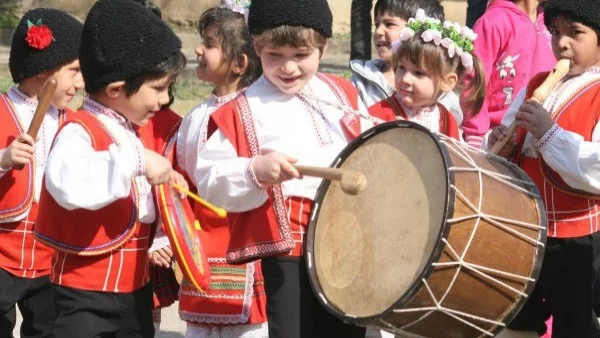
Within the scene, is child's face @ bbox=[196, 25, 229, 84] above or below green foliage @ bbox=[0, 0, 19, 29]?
above

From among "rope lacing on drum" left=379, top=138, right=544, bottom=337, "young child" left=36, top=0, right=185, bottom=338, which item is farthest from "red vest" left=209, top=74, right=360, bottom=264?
"rope lacing on drum" left=379, top=138, right=544, bottom=337

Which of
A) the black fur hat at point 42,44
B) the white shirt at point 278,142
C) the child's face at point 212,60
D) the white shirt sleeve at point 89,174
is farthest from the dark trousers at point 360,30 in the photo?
the white shirt sleeve at point 89,174

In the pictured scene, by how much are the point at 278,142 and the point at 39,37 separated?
1177 mm

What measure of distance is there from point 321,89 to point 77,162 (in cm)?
90

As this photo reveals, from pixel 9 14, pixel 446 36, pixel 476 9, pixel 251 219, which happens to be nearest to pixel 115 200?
pixel 251 219

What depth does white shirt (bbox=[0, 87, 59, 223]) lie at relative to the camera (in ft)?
15.1

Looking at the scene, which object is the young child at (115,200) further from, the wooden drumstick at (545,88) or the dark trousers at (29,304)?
the wooden drumstick at (545,88)

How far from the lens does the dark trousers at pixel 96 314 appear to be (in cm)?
387

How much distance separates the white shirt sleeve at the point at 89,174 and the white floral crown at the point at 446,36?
1276mm

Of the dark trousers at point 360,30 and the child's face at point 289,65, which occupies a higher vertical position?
the child's face at point 289,65

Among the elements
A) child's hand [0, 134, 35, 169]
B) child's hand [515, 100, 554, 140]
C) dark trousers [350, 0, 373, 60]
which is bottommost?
dark trousers [350, 0, 373, 60]

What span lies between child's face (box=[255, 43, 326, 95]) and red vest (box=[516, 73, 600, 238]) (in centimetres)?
97

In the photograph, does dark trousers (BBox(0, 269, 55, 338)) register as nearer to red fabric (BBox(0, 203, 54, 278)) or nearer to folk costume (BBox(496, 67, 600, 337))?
red fabric (BBox(0, 203, 54, 278))

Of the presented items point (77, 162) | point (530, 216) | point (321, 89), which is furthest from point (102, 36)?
point (530, 216)
